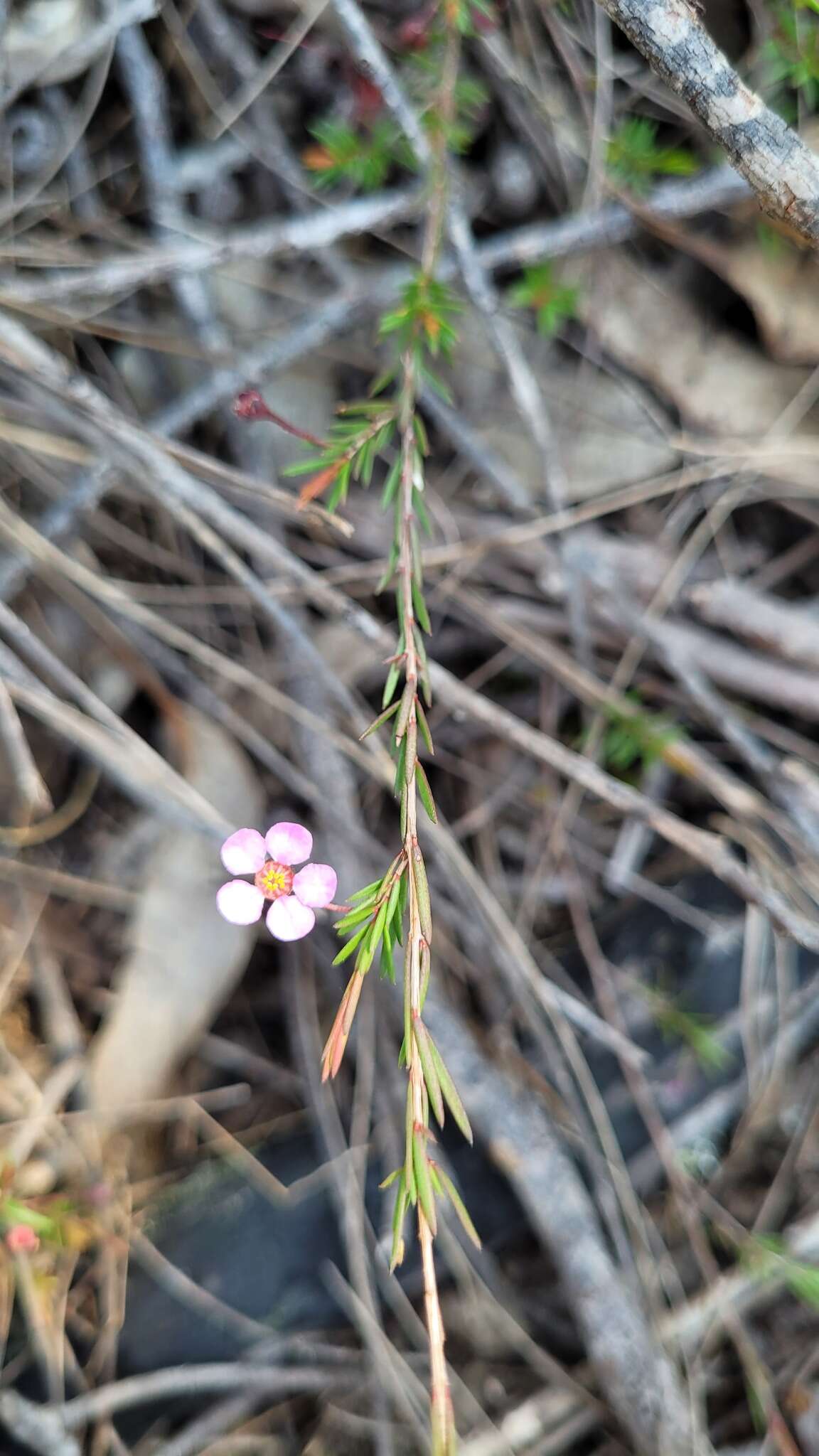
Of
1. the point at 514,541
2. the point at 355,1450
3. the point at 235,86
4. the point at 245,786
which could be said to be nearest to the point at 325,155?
the point at 235,86

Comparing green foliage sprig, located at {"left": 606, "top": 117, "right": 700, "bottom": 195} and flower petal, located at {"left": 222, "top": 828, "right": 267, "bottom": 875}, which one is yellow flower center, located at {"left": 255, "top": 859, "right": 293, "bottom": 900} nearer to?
flower petal, located at {"left": 222, "top": 828, "right": 267, "bottom": 875}

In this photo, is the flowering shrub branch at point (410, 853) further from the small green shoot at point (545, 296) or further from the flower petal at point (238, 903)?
the small green shoot at point (545, 296)

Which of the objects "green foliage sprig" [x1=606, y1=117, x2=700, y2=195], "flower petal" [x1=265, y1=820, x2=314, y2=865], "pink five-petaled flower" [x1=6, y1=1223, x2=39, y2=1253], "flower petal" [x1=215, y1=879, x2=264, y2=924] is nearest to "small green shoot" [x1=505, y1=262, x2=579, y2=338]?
"green foliage sprig" [x1=606, y1=117, x2=700, y2=195]

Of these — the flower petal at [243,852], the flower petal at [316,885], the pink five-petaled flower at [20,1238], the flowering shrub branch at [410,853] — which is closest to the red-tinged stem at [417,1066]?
the flowering shrub branch at [410,853]

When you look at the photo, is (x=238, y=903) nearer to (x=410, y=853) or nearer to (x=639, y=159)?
(x=410, y=853)

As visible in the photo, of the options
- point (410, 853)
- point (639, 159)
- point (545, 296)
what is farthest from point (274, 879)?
point (639, 159)

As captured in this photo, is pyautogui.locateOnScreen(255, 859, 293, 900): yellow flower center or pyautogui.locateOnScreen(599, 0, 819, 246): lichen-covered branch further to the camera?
pyautogui.locateOnScreen(255, 859, 293, 900): yellow flower center

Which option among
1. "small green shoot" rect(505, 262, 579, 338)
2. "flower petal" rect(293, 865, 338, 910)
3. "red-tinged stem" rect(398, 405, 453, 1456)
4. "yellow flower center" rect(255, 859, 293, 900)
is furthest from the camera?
"small green shoot" rect(505, 262, 579, 338)
